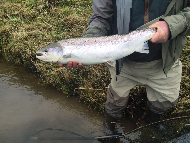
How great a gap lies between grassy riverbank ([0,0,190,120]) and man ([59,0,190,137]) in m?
0.91

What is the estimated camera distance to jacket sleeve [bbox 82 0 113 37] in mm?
2389

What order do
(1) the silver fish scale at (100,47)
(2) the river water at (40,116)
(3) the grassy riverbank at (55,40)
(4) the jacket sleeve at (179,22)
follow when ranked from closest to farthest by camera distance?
(4) the jacket sleeve at (179,22) < (1) the silver fish scale at (100,47) < (2) the river water at (40,116) < (3) the grassy riverbank at (55,40)

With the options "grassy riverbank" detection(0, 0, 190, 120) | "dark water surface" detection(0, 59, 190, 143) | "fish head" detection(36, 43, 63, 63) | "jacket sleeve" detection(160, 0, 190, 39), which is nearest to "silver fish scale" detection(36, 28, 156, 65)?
"fish head" detection(36, 43, 63, 63)

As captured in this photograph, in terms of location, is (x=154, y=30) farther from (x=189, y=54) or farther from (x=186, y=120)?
(x=189, y=54)

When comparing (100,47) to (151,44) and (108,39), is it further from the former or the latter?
(151,44)

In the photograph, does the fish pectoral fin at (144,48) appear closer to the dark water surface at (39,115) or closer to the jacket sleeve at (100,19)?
the jacket sleeve at (100,19)

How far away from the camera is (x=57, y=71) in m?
4.58

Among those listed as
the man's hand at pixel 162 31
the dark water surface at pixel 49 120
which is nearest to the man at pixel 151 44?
the man's hand at pixel 162 31

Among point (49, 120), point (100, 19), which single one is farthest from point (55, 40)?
point (100, 19)

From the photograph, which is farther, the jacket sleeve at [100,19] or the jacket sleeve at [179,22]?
the jacket sleeve at [100,19]

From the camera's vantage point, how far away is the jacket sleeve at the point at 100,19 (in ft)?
7.84

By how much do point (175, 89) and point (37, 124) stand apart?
2582 millimetres

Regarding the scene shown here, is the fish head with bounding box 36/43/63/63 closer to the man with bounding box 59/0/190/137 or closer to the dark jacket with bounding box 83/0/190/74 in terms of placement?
the man with bounding box 59/0/190/137

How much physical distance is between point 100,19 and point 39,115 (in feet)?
7.91
